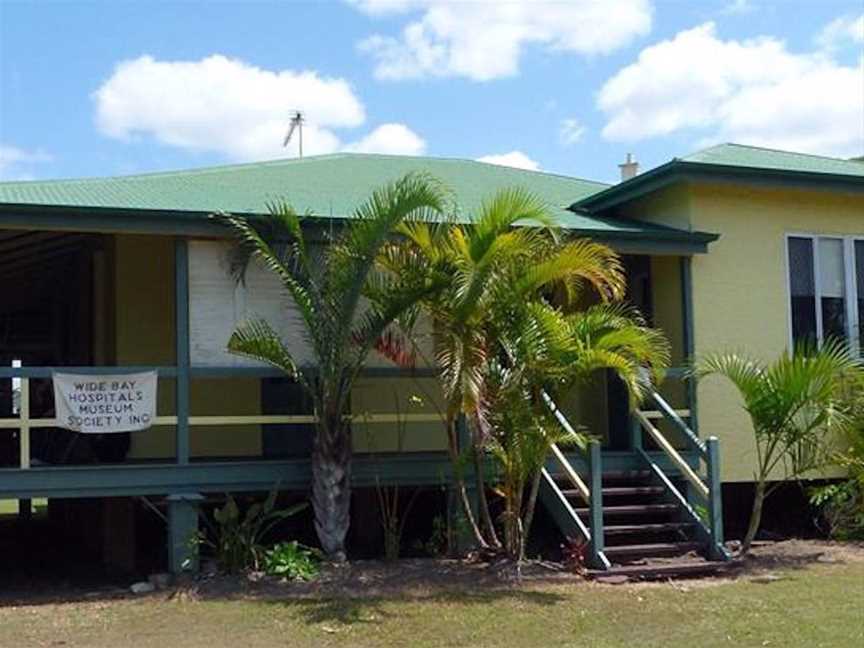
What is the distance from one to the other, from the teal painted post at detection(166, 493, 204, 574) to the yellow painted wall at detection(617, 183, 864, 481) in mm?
6157

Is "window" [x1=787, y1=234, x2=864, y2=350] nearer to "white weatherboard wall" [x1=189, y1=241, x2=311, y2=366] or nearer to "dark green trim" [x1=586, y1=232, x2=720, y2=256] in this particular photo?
"dark green trim" [x1=586, y1=232, x2=720, y2=256]

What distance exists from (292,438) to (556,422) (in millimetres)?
4638

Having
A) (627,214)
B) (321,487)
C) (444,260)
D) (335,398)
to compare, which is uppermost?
(627,214)

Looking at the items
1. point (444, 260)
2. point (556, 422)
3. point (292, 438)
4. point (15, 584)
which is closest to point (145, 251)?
point (292, 438)

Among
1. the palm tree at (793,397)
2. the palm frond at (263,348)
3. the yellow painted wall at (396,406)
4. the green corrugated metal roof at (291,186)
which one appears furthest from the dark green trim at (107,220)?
the palm tree at (793,397)

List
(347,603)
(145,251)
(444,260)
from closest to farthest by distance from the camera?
(347,603) → (444,260) → (145,251)

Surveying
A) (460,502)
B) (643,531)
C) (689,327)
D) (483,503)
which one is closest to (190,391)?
(460,502)

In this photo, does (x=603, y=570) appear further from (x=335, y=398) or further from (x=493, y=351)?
(x=335, y=398)

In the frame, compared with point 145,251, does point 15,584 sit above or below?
below

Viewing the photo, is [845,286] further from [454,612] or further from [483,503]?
[454,612]

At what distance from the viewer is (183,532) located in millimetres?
11469

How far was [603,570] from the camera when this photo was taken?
11.4 m

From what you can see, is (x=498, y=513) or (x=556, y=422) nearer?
(x=556, y=422)

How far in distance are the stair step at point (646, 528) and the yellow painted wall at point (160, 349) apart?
4846 millimetres
